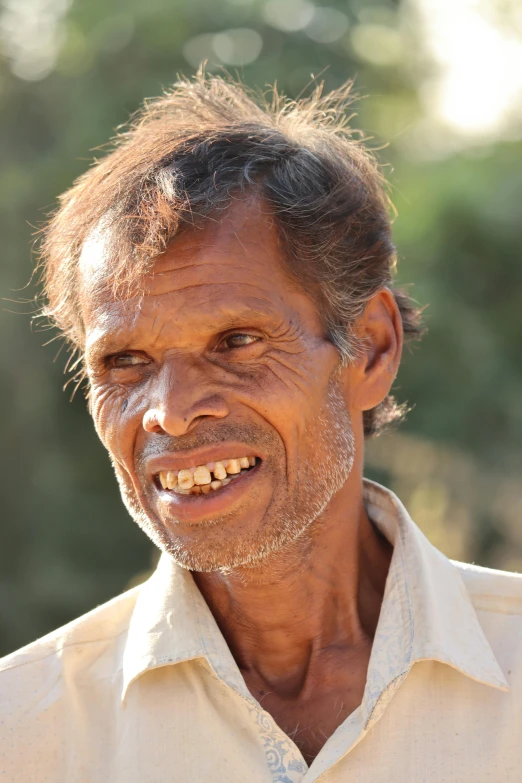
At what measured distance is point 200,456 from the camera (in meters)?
2.39

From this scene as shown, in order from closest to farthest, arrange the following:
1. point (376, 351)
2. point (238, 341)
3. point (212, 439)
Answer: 1. point (212, 439)
2. point (238, 341)
3. point (376, 351)

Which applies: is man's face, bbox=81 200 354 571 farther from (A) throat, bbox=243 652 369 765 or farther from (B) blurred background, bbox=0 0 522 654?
(B) blurred background, bbox=0 0 522 654

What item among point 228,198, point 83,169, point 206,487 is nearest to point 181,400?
point 206,487

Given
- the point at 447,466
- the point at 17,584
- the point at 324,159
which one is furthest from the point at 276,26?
the point at 324,159

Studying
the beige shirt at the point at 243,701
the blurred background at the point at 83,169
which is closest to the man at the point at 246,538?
the beige shirt at the point at 243,701

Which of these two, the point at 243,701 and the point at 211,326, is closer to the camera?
the point at 243,701

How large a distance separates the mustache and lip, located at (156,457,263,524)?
0.08 meters

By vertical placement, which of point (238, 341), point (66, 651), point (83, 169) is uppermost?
point (83, 169)

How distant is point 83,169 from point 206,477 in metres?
7.61

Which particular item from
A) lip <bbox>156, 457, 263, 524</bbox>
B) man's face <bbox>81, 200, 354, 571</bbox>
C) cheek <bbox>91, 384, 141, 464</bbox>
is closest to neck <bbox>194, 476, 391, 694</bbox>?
man's face <bbox>81, 200, 354, 571</bbox>

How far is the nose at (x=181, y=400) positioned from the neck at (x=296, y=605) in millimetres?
424

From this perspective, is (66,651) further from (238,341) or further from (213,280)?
(213,280)

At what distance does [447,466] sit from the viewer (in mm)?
8344

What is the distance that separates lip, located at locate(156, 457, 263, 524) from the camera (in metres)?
2.38
